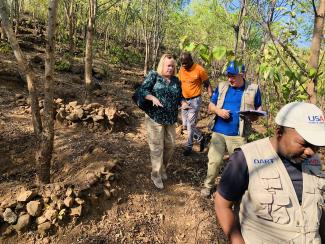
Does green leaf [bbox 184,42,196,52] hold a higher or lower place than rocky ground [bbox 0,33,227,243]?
higher

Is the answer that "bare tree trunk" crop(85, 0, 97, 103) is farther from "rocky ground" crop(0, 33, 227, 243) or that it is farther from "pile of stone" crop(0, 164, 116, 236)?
"pile of stone" crop(0, 164, 116, 236)

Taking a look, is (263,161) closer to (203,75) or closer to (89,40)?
(203,75)

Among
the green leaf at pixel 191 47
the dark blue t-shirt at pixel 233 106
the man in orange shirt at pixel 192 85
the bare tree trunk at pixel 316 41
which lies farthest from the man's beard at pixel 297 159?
the man in orange shirt at pixel 192 85

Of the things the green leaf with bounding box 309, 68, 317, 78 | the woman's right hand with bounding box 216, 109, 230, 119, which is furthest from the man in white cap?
the woman's right hand with bounding box 216, 109, 230, 119

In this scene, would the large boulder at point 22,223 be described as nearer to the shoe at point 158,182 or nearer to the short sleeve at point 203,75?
the shoe at point 158,182

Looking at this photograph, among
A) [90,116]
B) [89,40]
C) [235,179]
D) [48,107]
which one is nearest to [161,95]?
[48,107]

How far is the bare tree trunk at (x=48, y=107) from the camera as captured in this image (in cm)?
378

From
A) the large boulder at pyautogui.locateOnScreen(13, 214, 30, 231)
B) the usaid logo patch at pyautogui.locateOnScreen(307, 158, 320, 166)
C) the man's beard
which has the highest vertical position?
Answer: the man's beard

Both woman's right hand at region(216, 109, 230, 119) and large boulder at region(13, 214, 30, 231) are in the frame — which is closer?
large boulder at region(13, 214, 30, 231)

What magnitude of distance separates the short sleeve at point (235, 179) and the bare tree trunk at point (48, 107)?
271cm

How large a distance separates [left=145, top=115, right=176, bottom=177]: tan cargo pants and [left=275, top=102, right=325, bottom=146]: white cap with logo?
9.10 feet

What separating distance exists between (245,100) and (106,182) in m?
2.08

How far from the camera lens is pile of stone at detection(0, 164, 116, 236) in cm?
380

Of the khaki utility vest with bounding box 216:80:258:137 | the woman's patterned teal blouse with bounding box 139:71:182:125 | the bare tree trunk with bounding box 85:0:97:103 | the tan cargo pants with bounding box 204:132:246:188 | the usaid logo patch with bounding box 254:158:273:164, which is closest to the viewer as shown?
the usaid logo patch with bounding box 254:158:273:164
